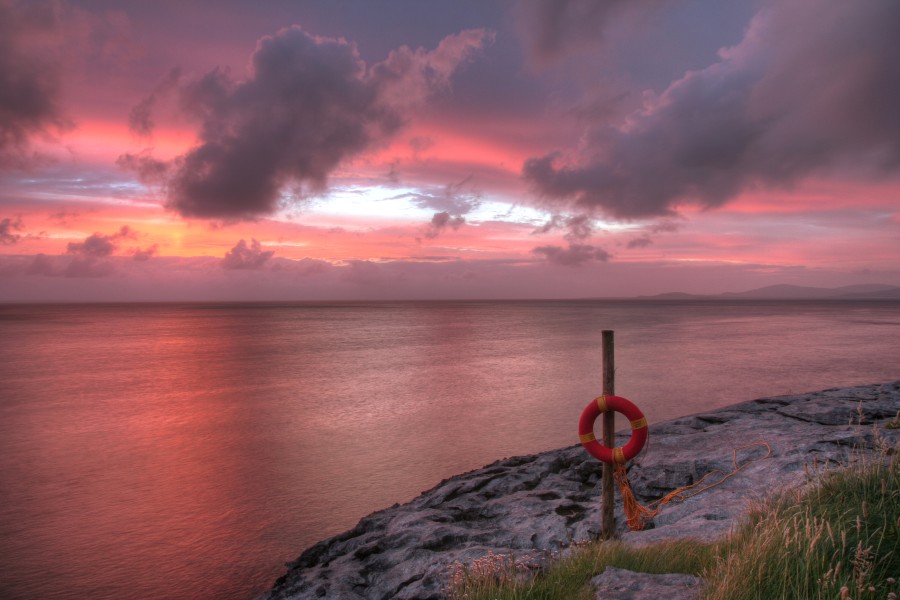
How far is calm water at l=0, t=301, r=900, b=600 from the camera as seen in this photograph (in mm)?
9984

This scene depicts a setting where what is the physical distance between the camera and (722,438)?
38.2 ft

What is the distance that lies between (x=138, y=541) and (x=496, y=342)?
4316cm

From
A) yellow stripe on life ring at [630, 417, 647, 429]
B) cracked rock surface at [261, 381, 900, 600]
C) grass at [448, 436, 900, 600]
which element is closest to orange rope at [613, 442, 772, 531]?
cracked rock surface at [261, 381, 900, 600]

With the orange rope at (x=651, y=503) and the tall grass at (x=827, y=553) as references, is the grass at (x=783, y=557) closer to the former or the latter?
the tall grass at (x=827, y=553)

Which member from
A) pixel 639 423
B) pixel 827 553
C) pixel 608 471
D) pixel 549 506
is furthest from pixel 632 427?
pixel 827 553

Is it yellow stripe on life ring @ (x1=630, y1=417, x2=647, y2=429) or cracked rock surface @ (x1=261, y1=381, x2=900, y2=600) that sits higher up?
yellow stripe on life ring @ (x1=630, y1=417, x2=647, y2=429)

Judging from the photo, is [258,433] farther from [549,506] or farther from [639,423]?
[639,423]

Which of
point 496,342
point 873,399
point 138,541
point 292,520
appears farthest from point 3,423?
point 496,342

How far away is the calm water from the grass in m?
5.49

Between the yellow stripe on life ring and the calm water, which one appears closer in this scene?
the yellow stripe on life ring

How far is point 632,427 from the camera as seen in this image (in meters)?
7.42

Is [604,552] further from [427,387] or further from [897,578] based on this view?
[427,387]

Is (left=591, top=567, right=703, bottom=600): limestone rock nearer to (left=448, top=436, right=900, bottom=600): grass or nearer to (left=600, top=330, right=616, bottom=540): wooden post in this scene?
(left=448, top=436, right=900, bottom=600): grass

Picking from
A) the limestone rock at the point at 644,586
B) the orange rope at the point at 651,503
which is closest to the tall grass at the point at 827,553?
the limestone rock at the point at 644,586
